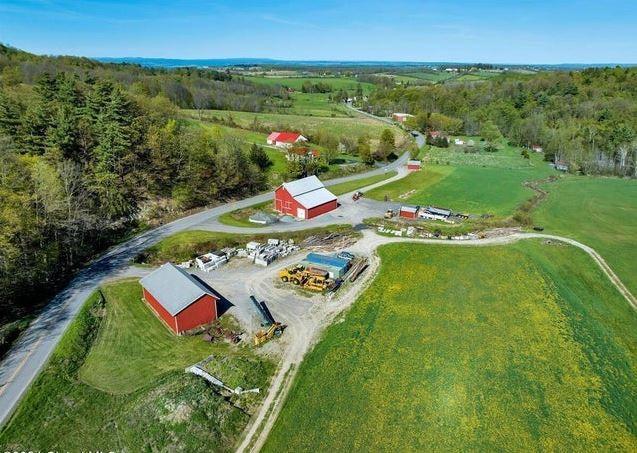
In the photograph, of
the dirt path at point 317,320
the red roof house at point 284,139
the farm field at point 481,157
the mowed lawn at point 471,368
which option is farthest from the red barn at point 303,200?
the farm field at point 481,157

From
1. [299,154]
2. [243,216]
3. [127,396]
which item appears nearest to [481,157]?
[299,154]

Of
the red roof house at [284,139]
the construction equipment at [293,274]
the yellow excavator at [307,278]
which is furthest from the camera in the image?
the red roof house at [284,139]

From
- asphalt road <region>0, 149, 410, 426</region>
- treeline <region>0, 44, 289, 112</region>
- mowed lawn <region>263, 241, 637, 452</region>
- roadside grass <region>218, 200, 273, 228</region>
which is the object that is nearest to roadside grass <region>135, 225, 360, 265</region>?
asphalt road <region>0, 149, 410, 426</region>

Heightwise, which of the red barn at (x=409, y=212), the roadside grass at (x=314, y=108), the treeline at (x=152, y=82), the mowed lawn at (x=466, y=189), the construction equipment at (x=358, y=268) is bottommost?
the mowed lawn at (x=466, y=189)

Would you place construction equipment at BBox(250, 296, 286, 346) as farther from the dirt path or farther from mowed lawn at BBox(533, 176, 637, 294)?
mowed lawn at BBox(533, 176, 637, 294)

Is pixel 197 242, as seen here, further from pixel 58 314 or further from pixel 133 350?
pixel 133 350

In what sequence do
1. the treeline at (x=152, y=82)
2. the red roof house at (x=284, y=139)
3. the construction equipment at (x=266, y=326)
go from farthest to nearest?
the treeline at (x=152, y=82) < the red roof house at (x=284, y=139) < the construction equipment at (x=266, y=326)

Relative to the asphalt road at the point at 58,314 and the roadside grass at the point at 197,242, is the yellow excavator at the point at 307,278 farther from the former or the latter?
the asphalt road at the point at 58,314
